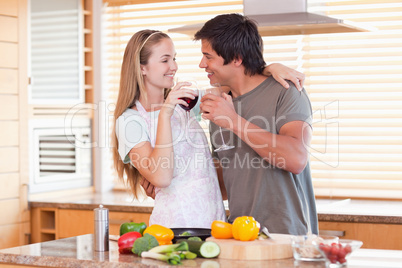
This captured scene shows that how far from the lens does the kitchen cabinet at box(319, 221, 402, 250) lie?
124 inches

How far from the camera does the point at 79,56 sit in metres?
Result: 4.29

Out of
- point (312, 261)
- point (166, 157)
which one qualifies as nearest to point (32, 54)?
point (166, 157)

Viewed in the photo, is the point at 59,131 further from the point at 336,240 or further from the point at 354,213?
the point at 336,240

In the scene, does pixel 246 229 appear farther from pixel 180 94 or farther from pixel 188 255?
pixel 180 94

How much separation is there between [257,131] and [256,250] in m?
0.48

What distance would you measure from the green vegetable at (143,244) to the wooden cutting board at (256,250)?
0.69 ft

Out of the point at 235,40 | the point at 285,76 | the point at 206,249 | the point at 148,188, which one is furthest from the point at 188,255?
the point at 235,40

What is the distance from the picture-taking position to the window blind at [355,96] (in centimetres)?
370

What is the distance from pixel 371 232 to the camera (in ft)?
10.4

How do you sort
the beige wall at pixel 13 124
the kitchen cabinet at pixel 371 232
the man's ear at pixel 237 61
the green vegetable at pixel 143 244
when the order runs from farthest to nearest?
the beige wall at pixel 13 124, the kitchen cabinet at pixel 371 232, the man's ear at pixel 237 61, the green vegetable at pixel 143 244

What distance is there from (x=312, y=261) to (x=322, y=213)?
4.78ft

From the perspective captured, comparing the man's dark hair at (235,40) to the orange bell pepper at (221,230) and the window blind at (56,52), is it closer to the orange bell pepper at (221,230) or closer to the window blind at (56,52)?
the orange bell pepper at (221,230)

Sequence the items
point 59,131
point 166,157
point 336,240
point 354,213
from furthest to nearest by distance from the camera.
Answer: point 59,131, point 354,213, point 166,157, point 336,240

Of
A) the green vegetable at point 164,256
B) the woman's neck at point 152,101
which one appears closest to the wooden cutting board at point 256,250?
the green vegetable at point 164,256
